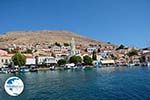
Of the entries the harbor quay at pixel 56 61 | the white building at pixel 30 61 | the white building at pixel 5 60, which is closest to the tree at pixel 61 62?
the harbor quay at pixel 56 61

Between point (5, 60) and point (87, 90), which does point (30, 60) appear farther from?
point (87, 90)

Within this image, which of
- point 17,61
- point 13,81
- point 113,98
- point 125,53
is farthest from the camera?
point 125,53

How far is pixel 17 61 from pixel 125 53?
69.7 meters

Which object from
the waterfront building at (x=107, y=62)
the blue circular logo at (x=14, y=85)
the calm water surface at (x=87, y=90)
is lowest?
the calm water surface at (x=87, y=90)

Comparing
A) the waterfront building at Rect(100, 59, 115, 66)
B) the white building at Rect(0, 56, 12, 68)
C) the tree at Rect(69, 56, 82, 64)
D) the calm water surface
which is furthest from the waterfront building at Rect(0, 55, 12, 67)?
the calm water surface

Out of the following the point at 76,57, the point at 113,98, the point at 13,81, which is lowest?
the point at 113,98

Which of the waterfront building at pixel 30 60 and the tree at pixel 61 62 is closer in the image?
the waterfront building at pixel 30 60

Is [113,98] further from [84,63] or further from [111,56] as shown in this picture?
[111,56]

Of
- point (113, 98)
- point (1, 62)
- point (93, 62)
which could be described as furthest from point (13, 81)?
point (93, 62)

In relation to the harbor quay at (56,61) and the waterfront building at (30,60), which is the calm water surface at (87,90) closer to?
the harbor quay at (56,61)

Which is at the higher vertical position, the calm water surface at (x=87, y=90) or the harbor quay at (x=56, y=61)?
the harbor quay at (x=56, y=61)

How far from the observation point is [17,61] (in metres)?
85.5

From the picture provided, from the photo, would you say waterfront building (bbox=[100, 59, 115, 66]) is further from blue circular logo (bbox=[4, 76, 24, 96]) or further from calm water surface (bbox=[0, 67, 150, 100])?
blue circular logo (bbox=[4, 76, 24, 96])

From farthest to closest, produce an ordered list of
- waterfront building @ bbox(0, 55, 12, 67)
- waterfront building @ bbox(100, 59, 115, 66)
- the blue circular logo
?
waterfront building @ bbox(100, 59, 115, 66) < waterfront building @ bbox(0, 55, 12, 67) < the blue circular logo
